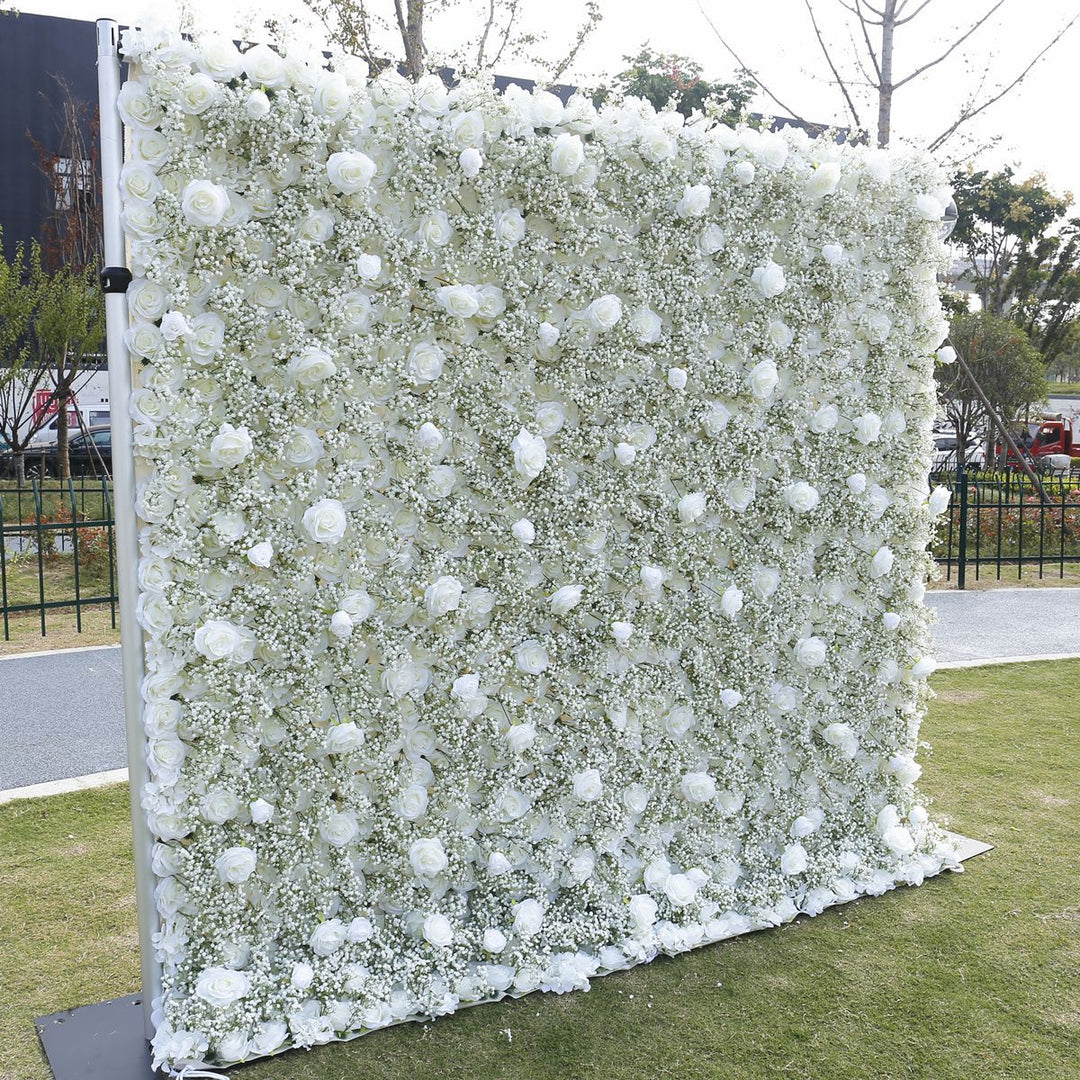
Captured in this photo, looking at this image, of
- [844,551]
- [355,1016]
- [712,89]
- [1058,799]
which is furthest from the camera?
[712,89]

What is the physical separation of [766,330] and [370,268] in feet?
4.98

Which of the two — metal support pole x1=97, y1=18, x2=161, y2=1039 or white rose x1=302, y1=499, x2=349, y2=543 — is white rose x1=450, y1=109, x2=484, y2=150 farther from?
white rose x1=302, y1=499, x2=349, y2=543

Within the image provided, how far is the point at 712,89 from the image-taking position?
62.5ft

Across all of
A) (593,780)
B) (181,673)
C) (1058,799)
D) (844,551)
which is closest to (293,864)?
(181,673)

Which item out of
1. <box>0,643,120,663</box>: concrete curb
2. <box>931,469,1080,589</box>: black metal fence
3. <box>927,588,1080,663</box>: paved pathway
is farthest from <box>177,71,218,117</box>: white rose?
<box>931,469,1080,589</box>: black metal fence

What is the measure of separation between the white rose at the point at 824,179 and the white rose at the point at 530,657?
1944mm

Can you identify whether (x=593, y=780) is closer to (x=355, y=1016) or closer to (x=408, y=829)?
(x=408, y=829)

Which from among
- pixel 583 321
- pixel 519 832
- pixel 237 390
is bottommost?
pixel 519 832

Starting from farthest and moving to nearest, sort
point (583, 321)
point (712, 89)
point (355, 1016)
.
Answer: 1. point (712, 89)
2. point (583, 321)
3. point (355, 1016)

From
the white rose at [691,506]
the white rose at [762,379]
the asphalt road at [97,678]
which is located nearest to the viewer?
the white rose at [691,506]

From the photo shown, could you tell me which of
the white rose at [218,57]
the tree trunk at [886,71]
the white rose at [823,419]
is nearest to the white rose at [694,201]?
the white rose at [823,419]

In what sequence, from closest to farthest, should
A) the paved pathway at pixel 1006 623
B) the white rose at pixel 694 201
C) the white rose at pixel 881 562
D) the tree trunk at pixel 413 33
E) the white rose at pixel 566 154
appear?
1. the white rose at pixel 566 154
2. the white rose at pixel 694 201
3. the white rose at pixel 881 562
4. the paved pathway at pixel 1006 623
5. the tree trunk at pixel 413 33

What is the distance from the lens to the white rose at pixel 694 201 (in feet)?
11.0

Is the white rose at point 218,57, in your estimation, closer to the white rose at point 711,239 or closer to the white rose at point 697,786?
the white rose at point 711,239
